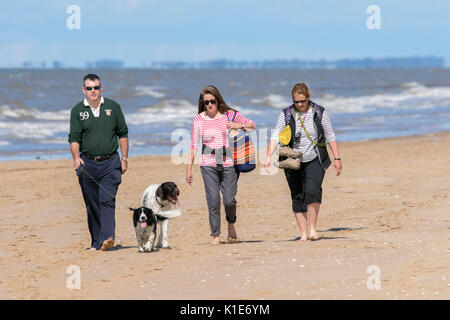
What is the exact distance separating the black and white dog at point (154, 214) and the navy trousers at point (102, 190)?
26cm

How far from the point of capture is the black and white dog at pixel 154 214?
855cm

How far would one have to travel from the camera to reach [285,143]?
335 inches

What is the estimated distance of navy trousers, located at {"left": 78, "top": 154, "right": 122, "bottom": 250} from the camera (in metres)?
8.49

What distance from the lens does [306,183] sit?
8586 millimetres

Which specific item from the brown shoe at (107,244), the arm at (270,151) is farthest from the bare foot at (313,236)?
the brown shoe at (107,244)

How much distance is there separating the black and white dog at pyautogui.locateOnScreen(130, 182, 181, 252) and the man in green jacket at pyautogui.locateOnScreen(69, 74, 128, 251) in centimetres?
31

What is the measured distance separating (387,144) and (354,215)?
11887 millimetres

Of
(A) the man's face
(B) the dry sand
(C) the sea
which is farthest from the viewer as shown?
(C) the sea

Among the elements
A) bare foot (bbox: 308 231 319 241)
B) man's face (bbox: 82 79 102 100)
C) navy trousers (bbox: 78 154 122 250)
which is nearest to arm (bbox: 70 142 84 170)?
navy trousers (bbox: 78 154 122 250)

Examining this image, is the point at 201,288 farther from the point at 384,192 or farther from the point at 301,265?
the point at 384,192

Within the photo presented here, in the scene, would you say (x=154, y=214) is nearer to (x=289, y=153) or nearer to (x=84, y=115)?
(x=84, y=115)

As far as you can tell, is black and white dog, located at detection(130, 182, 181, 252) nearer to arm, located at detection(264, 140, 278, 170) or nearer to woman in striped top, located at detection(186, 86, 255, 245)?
woman in striped top, located at detection(186, 86, 255, 245)
